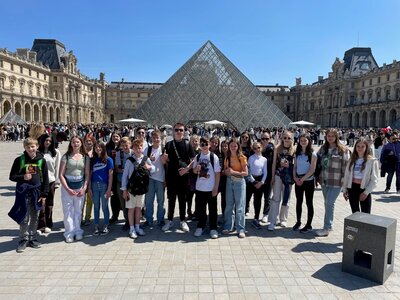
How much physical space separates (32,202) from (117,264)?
4.53 ft

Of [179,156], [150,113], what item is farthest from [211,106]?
[179,156]

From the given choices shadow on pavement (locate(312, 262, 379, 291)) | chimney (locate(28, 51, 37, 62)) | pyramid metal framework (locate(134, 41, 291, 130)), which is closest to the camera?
shadow on pavement (locate(312, 262, 379, 291))

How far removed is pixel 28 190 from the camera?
11.9ft

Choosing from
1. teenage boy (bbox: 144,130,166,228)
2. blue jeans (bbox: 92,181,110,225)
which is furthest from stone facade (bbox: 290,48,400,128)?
blue jeans (bbox: 92,181,110,225)

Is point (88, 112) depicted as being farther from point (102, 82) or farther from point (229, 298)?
point (229, 298)

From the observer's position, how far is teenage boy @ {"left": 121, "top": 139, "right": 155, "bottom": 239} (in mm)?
4082

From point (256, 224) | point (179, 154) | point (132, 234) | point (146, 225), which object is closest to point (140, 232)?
point (132, 234)

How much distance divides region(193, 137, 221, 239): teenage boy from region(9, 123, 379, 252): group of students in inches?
0.5

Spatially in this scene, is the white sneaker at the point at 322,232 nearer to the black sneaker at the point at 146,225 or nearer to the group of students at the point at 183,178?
the group of students at the point at 183,178

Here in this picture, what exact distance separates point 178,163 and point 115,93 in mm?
69405

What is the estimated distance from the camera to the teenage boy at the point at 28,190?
358 cm

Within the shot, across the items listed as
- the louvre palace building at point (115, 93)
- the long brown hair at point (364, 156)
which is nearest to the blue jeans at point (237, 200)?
the long brown hair at point (364, 156)

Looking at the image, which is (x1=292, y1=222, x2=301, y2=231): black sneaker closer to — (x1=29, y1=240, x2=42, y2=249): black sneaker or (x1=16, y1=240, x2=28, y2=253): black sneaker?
(x1=29, y1=240, x2=42, y2=249): black sneaker

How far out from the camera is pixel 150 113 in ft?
83.7
